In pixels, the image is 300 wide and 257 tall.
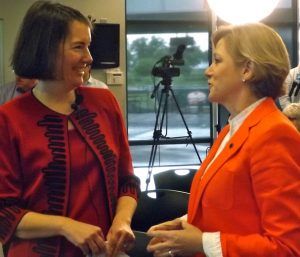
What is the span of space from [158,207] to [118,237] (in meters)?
1.02

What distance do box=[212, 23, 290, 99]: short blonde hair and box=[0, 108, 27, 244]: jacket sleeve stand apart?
0.66 m

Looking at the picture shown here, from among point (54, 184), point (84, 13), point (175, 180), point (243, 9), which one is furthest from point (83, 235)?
point (84, 13)

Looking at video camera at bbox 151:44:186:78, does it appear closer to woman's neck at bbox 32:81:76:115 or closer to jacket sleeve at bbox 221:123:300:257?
woman's neck at bbox 32:81:76:115

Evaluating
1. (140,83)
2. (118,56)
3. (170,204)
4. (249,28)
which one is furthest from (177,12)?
(249,28)

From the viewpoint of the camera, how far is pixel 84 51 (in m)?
1.30

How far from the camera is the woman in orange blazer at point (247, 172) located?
1.14m

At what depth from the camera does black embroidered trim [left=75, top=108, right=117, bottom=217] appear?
4.31ft

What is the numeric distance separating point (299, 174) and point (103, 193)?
53cm

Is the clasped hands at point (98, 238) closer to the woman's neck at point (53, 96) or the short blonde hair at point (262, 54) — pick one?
the woman's neck at point (53, 96)

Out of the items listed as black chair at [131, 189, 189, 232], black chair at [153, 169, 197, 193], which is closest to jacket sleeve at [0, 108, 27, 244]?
black chair at [131, 189, 189, 232]

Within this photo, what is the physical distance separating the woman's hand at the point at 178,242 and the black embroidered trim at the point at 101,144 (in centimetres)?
16

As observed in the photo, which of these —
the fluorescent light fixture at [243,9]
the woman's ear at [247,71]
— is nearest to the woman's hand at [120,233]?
the woman's ear at [247,71]

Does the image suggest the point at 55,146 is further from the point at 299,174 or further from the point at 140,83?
the point at 140,83

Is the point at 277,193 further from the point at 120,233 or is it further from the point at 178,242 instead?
the point at 120,233
